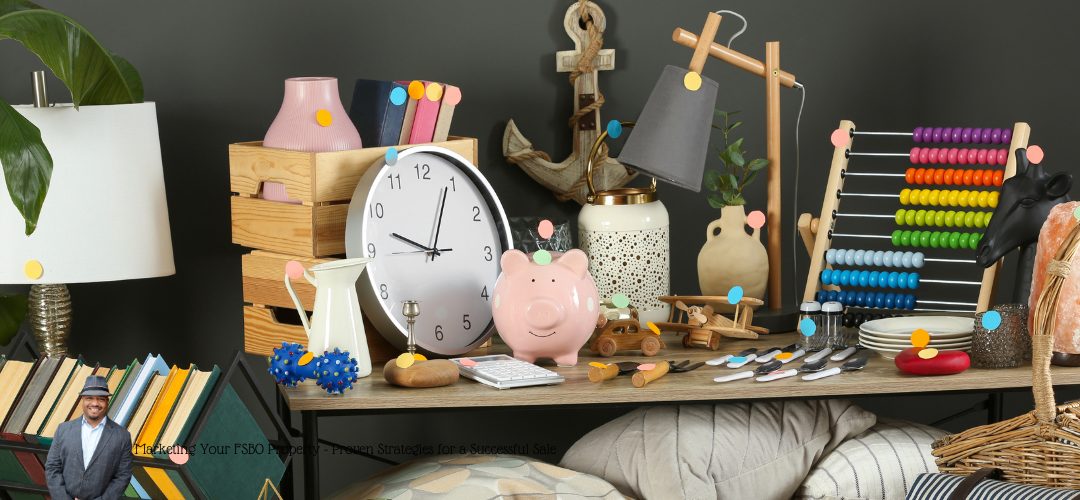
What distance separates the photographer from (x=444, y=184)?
6.64 feet

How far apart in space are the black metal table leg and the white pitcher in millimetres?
101

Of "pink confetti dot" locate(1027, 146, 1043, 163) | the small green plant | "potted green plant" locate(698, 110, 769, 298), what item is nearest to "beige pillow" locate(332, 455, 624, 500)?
"potted green plant" locate(698, 110, 769, 298)

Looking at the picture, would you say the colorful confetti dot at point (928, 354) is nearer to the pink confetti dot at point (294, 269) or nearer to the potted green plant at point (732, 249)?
the potted green plant at point (732, 249)

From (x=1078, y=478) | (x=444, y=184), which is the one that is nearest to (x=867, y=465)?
(x=1078, y=478)

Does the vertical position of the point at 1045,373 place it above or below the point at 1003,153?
below

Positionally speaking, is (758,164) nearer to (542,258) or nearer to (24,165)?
(542,258)

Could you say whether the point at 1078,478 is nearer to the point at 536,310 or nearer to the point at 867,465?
the point at 867,465

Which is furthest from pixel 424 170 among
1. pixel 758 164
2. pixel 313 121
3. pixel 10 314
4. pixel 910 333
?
pixel 910 333

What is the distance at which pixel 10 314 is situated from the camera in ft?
6.63

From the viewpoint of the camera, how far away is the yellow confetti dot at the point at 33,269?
74.3 inches

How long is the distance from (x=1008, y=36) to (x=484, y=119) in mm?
1097

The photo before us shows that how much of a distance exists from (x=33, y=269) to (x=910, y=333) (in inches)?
55.3

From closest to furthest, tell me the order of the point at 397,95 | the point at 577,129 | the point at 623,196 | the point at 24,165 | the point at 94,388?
1. the point at 94,388
2. the point at 24,165
3. the point at 397,95
4. the point at 623,196
5. the point at 577,129

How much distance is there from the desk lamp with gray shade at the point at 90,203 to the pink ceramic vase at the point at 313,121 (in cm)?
22
